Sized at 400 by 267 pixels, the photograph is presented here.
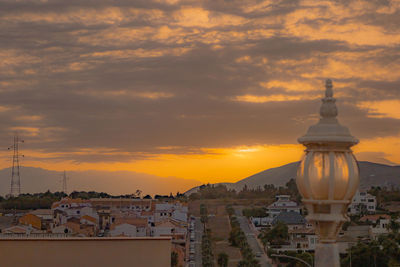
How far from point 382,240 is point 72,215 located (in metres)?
30.9

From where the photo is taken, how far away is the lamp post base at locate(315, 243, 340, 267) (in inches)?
110

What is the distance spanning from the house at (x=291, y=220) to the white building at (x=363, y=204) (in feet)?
19.6

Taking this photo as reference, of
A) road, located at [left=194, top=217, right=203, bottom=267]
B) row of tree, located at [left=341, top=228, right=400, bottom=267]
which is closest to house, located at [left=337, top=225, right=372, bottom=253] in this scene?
road, located at [left=194, top=217, right=203, bottom=267]

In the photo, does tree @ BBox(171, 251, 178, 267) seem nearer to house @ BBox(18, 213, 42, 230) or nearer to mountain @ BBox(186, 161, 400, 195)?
house @ BBox(18, 213, 42, 230)

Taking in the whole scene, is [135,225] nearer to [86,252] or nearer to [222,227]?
[222,227]

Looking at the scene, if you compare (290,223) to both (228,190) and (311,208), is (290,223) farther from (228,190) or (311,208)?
(311,208)

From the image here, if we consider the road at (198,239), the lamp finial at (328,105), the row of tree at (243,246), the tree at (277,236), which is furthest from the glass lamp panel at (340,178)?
the tree at (277,236)

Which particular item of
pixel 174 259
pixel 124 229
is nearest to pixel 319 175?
pixel 174 259

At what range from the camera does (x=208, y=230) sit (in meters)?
69.5

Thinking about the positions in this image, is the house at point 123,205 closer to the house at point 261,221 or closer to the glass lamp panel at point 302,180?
the house at point 261,221

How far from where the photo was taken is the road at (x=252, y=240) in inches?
1998

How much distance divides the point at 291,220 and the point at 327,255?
221 feet

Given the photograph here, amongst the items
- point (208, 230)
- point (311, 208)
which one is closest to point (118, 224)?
point (208, 230)

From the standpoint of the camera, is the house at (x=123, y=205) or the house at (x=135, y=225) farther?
the house at (x=123, y=205)
